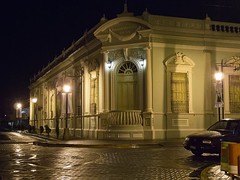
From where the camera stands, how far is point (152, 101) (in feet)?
85.7

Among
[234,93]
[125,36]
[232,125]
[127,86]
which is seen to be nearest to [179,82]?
[127,86]

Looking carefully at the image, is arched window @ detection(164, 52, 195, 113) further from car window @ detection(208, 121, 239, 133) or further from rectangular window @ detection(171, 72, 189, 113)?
car window @ detection(208, 121, 239, 133)

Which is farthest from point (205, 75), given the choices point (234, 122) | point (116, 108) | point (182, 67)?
point (234, 122)

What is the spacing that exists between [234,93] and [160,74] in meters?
5.69

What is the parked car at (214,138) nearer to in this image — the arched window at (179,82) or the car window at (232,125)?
the car window at (232,125)

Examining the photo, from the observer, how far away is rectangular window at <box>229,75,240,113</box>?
28.6 m

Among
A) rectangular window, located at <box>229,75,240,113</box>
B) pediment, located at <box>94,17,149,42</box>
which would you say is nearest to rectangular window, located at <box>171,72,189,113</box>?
rectangular window, located at <box>229,75,240,113</box>

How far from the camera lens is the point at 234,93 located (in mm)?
28750

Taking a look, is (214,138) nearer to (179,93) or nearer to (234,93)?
(179,93)

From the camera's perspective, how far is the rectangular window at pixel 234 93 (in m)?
28.6

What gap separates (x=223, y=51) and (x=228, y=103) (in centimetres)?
346

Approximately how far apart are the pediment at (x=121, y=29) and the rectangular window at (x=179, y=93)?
3541mm

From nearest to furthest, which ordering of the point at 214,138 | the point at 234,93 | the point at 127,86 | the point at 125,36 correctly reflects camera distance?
the point at 214,138
the point at 125,36
the point at 127,86
the point at 234,93

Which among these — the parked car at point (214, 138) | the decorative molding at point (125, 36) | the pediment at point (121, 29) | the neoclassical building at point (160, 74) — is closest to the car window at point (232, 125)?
the parked car at point (214, 138)
